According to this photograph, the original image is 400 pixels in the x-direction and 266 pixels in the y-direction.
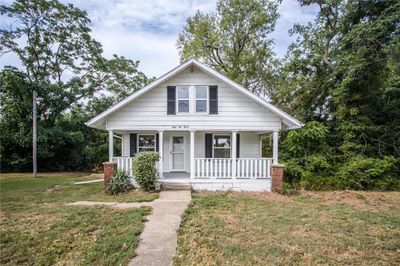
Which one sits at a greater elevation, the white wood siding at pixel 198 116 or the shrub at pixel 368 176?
the white wood siding at pixel 198 116

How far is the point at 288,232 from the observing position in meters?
5.56

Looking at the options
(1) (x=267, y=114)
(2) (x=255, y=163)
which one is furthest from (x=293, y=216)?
(1) (x=267, y=114)

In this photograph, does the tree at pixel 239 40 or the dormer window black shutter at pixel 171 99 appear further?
the tree at pixel 239 40

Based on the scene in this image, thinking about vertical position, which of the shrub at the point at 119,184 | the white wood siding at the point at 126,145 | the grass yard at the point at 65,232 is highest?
the white wood siding at the point at 126,145

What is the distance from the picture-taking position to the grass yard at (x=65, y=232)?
4324 millimetres

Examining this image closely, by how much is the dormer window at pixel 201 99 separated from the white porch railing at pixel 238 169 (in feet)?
7.45

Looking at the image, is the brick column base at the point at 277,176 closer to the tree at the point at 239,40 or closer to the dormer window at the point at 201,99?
the dormer window at the point at 201,99

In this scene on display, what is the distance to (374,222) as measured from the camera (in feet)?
20.9

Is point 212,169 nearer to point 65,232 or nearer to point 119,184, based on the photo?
point 119,184

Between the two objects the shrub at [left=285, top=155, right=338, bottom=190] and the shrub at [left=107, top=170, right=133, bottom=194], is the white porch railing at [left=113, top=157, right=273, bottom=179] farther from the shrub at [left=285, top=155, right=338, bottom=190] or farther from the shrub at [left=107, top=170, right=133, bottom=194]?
the shrub at [left=285, top=155, right=338, bottom=190]

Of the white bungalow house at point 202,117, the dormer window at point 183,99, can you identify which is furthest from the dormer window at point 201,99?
the dormer window at point 183,99

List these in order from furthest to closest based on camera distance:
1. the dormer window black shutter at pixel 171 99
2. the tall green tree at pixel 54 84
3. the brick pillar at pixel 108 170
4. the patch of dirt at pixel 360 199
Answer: the tall green tree at pixel 54 84
the dormer window black shutter at pixel 171 99
the brick pillar at pixel 108 170
the patch of dirt at pixel 360 199

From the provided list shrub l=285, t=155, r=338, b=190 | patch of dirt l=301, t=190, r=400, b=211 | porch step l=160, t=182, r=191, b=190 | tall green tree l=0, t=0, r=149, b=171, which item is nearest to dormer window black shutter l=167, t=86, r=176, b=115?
porch step l=160, t=182, r=191, b=190

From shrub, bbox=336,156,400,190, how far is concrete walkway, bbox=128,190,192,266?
25.9 ft
